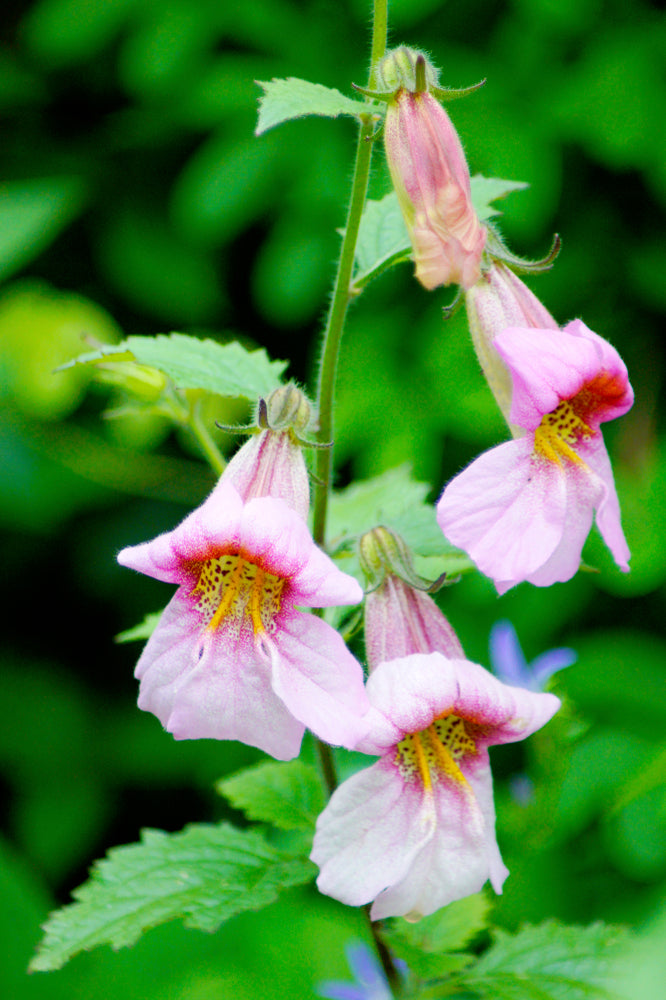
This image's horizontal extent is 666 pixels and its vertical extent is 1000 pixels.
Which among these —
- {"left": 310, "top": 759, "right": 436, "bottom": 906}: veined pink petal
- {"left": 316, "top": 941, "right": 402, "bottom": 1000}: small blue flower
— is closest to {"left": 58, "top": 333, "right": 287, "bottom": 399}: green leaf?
{"left": 310, "top": 759, "right": 436, "bottom": 906}: veined pink petal

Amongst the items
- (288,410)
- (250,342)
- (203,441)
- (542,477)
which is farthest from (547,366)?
(250,342)

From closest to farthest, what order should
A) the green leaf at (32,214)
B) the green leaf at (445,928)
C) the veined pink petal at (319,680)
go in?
the veined pink petal at (319,680) → the green leaf at (445,928) → the green leaf at (32,214)

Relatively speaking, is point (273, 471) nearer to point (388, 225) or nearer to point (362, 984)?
point (388, 225)

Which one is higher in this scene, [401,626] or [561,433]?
[561,433]

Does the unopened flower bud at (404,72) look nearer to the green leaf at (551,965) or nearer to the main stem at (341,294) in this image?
the main stem at (341,294)

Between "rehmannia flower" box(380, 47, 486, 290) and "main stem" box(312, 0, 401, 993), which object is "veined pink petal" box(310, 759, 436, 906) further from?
"rehmannia flower" box(380, 47, 486, 290)

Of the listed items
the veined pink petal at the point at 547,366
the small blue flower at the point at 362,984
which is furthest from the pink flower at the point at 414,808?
the small blue flower at the point at 362,984
